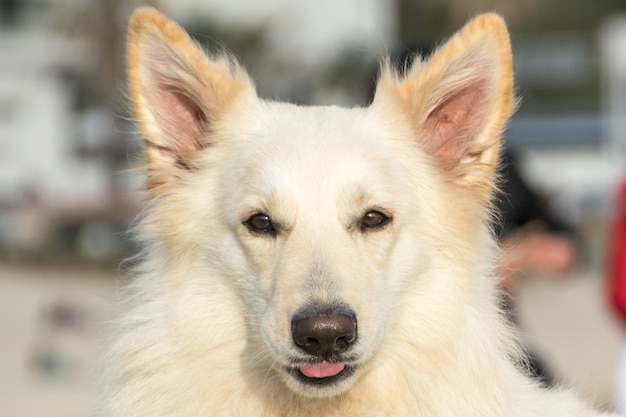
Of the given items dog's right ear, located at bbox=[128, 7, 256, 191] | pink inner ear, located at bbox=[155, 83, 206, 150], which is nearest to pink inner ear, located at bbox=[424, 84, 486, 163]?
dog's right ear, located at bbox=[128, 7, 256, 191]

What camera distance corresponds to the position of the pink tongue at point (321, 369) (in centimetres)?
420

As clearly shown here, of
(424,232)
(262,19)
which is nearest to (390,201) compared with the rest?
(424,232)

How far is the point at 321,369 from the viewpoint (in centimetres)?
420

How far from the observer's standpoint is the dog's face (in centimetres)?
427

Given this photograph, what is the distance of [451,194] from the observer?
483 centimetres

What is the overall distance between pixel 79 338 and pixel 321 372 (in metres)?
11.3

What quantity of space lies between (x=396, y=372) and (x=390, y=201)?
73cm

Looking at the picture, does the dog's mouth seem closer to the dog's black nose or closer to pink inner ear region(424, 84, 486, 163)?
the dog's black nose

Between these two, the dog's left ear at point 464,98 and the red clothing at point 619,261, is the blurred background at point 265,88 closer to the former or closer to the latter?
the red clothing at point 619,261

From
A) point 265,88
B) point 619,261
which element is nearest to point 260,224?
point 619,261

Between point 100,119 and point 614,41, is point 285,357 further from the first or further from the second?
point 100,119

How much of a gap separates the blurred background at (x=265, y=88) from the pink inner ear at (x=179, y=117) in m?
10.6

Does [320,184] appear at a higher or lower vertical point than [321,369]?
higher

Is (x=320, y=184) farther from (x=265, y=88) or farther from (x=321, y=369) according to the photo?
(x=265, y=88)
